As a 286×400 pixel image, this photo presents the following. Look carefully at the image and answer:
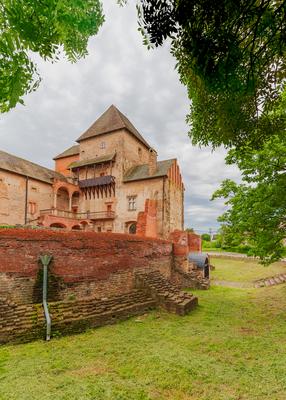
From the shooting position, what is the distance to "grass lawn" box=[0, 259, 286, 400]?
17.1 ft

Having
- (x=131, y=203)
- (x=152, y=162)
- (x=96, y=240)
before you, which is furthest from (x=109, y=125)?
(x=96, y=240)

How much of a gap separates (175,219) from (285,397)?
25.6 m

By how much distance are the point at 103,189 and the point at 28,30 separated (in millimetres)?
29066

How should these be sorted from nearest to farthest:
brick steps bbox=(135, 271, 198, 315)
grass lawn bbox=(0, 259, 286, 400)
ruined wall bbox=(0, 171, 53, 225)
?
grass lawn bbox=(0, 259, 286, 400) → brick steps bbox=(135, 271, 198, 315) → ruined wall bbox=(0, 171, 53, 225)

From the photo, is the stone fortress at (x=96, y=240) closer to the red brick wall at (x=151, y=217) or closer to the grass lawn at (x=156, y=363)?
the red brick wall at (x=151, y=217)

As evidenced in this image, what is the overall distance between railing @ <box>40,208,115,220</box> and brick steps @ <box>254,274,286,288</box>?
56.8 feet

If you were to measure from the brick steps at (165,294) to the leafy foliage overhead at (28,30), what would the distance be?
11.0 metres

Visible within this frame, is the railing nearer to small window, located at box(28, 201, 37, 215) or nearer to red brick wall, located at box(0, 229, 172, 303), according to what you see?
small window, located at box(28, 201, 37, 215)

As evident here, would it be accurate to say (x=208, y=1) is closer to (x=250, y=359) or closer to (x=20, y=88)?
(x=20, y=88)

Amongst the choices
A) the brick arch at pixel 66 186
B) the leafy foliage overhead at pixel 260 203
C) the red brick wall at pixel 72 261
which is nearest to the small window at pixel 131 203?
the brick arch at pixel 66 186

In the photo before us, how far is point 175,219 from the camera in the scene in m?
30.4

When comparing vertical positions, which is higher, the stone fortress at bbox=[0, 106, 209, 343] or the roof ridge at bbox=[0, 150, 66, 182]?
the roof ridge at bbox=[0, 150, 66, 182]

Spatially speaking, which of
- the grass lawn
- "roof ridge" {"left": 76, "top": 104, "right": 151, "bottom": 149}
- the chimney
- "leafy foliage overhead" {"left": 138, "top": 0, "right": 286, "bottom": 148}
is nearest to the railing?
the chimney

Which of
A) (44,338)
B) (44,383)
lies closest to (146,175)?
(44,338)
